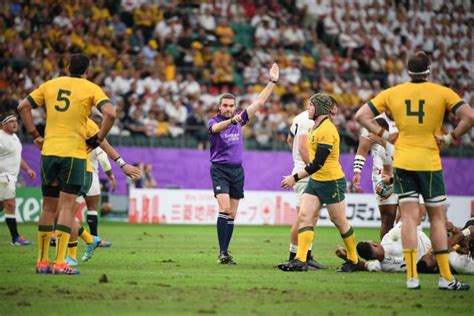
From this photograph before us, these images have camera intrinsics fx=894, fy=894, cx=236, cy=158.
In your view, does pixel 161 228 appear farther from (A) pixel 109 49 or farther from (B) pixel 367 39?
(B) pixel 367 39

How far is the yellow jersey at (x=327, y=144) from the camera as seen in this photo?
527 inches

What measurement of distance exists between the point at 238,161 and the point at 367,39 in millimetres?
22749

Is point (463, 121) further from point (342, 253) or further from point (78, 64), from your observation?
point (78, 64)

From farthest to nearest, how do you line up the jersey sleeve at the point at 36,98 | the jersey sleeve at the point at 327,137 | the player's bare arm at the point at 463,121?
the jersey sleeve at the point at 327,137 → the jersey sleeve at the point at 36,98 → the player's bare arm at the point at 463,121

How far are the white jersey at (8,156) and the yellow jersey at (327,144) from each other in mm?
8601

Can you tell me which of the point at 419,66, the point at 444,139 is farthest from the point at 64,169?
the point at 444,139

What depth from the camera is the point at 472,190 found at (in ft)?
109

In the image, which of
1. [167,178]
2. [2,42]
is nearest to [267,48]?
[167,178]

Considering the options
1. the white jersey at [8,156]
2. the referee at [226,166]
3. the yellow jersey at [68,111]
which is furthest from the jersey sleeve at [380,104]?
the white jersey at [8,156]

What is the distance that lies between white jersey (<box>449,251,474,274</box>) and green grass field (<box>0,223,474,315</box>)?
462 millimetres

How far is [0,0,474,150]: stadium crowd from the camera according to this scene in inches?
1231

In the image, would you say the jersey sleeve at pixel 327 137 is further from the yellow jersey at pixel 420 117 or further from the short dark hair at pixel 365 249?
the yellow jersey at pixel 420 117

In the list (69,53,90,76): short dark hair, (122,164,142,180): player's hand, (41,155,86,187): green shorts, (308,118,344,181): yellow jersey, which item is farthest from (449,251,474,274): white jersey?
(69,53,90,76): short dark hair

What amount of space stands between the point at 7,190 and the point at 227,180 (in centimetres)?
636
